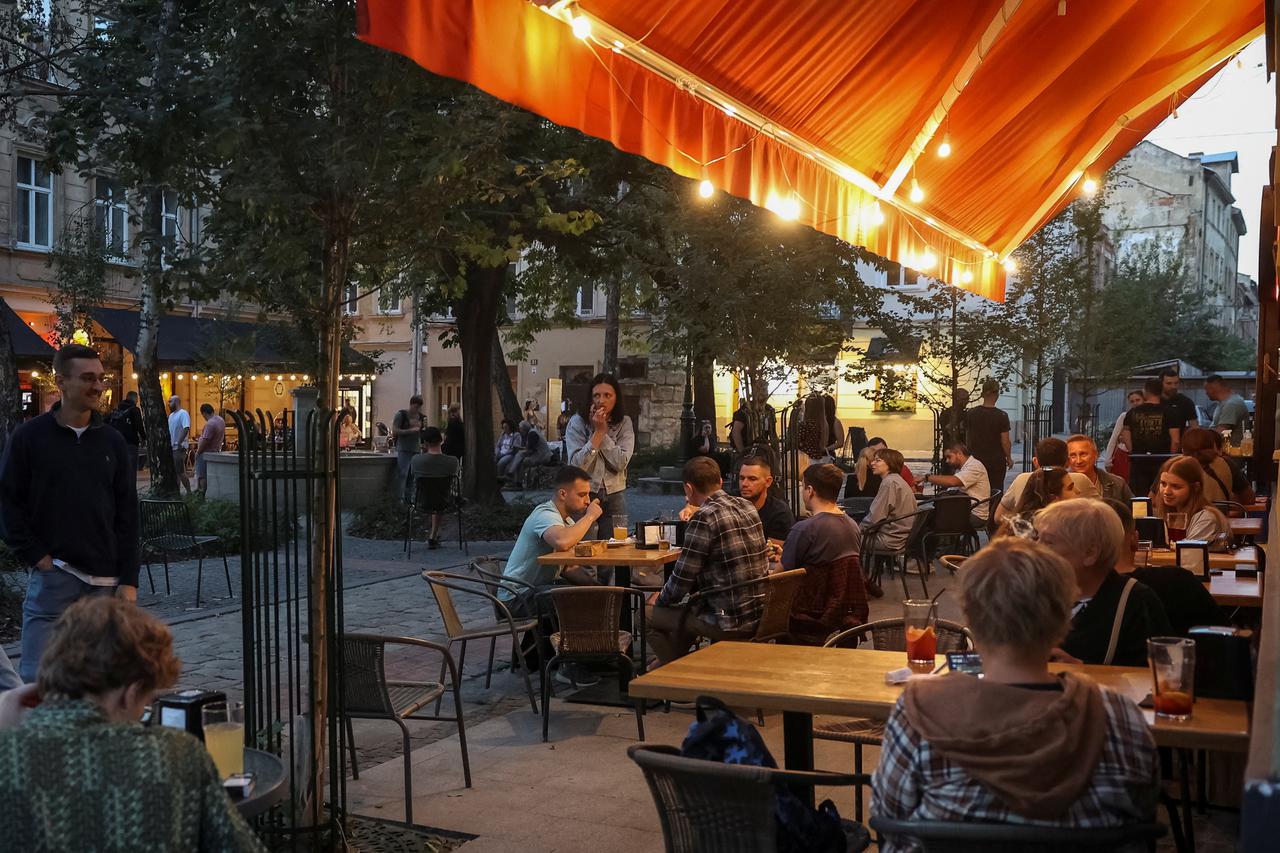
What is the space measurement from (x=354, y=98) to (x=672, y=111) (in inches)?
59.6

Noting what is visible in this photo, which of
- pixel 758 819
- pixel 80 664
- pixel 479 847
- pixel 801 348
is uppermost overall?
pixel 801 348

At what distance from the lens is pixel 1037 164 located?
24.5ft

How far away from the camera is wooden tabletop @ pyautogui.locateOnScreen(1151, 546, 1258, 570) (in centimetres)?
675

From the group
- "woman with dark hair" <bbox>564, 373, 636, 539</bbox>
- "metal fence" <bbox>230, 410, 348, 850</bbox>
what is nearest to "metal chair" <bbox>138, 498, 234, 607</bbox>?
"woman with dark hair" <bbox>564, 373, 636, 539</bbox>

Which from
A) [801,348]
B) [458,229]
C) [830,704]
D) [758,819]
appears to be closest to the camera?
[758,819]

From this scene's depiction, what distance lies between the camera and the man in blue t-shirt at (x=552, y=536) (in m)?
7.52

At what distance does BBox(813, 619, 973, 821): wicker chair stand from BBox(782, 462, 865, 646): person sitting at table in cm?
102

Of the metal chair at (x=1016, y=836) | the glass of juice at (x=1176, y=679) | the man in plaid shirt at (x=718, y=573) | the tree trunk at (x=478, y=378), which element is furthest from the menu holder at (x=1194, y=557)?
the tree trunk at (x=478, y=378)

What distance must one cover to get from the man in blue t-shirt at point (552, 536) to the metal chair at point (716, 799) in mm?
4281

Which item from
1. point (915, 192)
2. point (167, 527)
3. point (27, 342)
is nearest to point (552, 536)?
point (915, 192)

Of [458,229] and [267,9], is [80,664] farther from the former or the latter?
[458,229]

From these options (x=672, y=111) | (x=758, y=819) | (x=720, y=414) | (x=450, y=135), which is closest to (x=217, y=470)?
(x=450, y=135)

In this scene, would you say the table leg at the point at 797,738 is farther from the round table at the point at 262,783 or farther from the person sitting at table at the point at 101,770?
the person sitting at table at the point at 101,770

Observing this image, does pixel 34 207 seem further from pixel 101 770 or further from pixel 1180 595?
pixel 101 770
